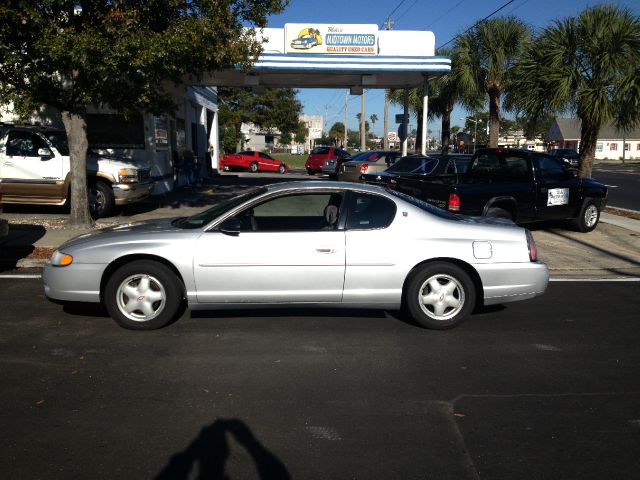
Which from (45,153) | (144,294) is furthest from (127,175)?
(144,294)

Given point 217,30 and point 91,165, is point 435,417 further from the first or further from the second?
point 91,165

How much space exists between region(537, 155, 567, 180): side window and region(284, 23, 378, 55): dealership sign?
829 centimetres

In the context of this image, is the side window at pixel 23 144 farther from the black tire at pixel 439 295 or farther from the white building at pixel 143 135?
the black tire at pixel 439 295

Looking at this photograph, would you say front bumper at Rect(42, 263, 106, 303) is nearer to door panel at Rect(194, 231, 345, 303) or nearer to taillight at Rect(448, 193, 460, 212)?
door panel at Rect(194, 231, 345, 303)

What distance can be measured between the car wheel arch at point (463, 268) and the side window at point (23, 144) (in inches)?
389

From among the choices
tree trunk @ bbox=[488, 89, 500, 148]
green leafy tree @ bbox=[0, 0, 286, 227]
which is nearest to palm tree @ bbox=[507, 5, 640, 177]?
tree trunk @ bbox=[488, 89, 500, 148]

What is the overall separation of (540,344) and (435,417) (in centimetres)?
207

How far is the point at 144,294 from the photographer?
5.74 metres

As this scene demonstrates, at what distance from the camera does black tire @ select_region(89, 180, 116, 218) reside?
506 inches

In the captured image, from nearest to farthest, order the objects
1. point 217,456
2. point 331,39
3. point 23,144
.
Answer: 1. point 217,456
2. point 23,144
3. point 331,39

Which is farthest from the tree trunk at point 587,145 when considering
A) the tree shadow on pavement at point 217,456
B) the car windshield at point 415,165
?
the tree shadow on pavement at point 217,456

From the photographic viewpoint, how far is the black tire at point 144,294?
5.69 metres

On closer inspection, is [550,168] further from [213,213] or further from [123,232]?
[123,232]

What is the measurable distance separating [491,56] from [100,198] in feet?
50.5
